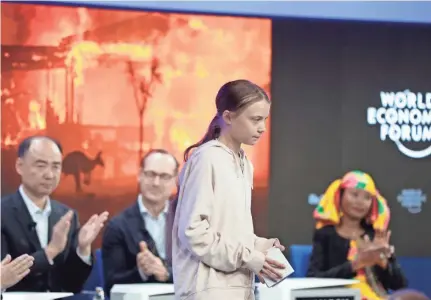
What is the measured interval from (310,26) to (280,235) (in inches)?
57.1

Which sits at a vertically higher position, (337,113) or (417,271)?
(337,113)

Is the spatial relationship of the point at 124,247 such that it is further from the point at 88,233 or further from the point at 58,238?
the point at 58,238

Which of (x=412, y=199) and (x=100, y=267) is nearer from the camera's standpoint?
(x=100, y=267)

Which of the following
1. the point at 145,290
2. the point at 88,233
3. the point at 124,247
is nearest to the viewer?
the point at 145,290

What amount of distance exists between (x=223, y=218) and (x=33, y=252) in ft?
7.35

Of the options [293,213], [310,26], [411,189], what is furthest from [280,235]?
[310,26]

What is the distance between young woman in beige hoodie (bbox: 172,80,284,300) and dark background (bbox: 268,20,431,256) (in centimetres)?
345

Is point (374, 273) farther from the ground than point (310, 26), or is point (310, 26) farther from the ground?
point (310, 26)

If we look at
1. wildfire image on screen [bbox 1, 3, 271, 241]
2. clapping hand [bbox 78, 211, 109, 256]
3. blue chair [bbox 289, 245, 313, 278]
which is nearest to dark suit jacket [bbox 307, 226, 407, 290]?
blue chair [bbox 289, 245, 313, 278]

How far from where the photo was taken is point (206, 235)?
2.49 meters

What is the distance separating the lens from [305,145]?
618 cm

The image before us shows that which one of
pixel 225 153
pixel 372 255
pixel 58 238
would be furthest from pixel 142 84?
pixel 225 153

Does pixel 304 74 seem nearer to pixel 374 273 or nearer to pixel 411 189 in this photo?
pixel 411 189

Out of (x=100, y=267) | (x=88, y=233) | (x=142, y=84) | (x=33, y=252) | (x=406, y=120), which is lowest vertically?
(x=100, y=267)
